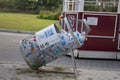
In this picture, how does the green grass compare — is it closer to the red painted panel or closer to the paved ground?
the paved ground

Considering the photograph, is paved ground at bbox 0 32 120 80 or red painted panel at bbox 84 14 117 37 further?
red painted panel at bbox 84 14 117 37

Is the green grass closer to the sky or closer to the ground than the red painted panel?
closer to the ground

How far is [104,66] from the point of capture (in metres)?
10.3

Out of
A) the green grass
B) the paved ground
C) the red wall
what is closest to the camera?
the paved ground

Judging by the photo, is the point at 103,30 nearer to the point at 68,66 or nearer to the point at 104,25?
the point at 104,25

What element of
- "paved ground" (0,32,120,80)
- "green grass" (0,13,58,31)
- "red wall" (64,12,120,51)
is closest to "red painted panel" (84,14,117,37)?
"red wall" (64,12,120,51)

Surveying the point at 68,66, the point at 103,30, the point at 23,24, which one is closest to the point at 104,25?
the point at 103,30

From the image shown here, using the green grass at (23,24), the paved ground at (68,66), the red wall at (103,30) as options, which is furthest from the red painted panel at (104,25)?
the green grass at (23,24)

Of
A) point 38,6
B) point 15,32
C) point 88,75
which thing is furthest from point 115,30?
point 38,6

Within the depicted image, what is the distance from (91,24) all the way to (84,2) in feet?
2.42

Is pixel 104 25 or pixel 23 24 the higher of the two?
pixel 104 25

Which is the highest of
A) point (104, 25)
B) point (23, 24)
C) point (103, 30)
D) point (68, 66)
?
point (104, 25)

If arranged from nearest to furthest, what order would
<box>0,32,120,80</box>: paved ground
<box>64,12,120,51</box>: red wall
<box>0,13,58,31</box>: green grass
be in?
1. <box>0,32,120,80</box>: paved ground
2. <box>64,12,120,51</box>: red wall
3. <box>0,13,58,31</box>: green grass

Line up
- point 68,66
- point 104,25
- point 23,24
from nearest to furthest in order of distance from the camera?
1. point 68,66
2. point 104,25
3. point 23,24
